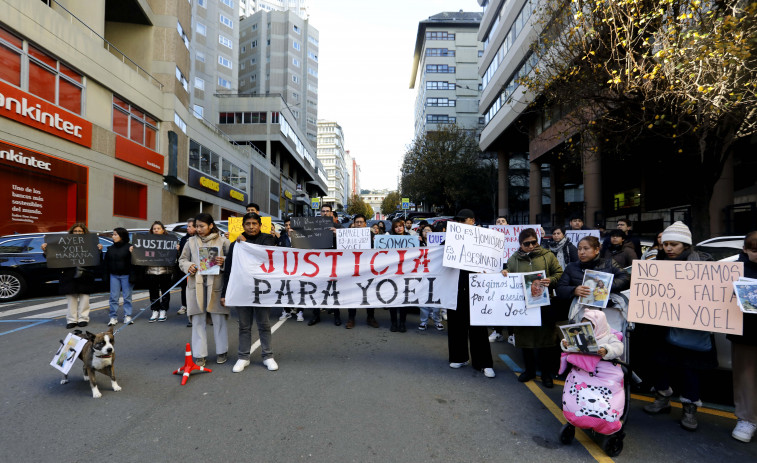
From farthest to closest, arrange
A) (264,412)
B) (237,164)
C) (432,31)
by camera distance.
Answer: (432,31)
(237,164)
(264,412)

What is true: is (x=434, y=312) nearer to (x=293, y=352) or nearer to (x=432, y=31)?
(x=293, y=352)

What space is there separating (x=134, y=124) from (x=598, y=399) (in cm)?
2554

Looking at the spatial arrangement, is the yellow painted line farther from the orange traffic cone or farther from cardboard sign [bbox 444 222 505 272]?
the orange traffic cone

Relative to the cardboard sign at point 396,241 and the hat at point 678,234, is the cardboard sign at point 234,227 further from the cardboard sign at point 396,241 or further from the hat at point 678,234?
the hat at point 678,234

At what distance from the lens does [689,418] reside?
3711 mm

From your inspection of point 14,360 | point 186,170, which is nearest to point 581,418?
point 14,360

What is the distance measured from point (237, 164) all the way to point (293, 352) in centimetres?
3791

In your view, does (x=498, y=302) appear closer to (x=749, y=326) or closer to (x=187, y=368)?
(x=749, y=326)

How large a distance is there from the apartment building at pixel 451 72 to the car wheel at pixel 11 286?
59.6 m

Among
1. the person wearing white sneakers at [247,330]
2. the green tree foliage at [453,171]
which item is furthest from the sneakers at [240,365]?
the green tree foliage at [453,171]

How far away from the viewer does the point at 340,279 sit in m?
5.79

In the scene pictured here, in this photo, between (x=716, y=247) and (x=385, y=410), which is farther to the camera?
(x=716, y=247)

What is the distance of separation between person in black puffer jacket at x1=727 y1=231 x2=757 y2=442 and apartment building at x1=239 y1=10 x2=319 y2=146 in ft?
240

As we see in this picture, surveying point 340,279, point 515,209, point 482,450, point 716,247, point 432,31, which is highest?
point 432,31
